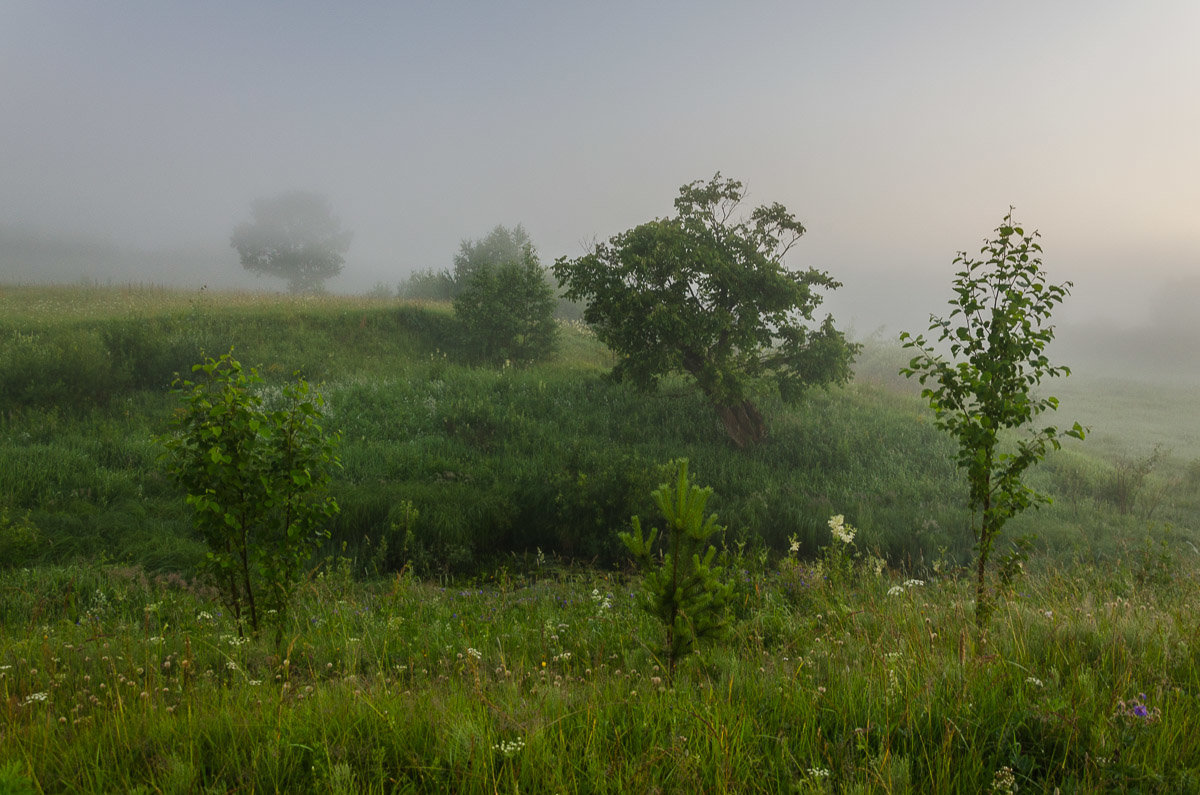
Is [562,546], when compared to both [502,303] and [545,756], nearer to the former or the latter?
[545,756]

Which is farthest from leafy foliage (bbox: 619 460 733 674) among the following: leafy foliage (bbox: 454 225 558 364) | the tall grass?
leafy foliage (bbox: 454 225 558 364)

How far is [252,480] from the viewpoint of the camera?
15.3 ft

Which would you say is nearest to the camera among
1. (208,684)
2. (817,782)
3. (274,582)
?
(817,782)

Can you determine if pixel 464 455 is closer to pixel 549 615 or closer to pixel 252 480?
pixel 549 615

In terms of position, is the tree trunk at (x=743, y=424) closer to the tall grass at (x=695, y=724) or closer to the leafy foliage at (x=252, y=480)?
the tall grass at (x=695, y=724)

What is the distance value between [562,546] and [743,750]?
976cm

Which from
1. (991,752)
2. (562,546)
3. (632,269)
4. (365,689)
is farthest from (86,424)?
(991,752)

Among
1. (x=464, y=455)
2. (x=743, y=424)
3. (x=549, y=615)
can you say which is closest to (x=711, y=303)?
(x=743, y=424)

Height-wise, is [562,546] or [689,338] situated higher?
[689,338]

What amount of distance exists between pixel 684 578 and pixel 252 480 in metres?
3.56

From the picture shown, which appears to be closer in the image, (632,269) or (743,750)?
(743,750)

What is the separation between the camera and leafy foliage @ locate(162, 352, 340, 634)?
452 centimetres

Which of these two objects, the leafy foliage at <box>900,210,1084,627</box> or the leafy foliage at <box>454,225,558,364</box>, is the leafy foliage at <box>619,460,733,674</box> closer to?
the leafy foliage at <box>900,210,1084,627</box>

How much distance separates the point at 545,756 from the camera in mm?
2277
